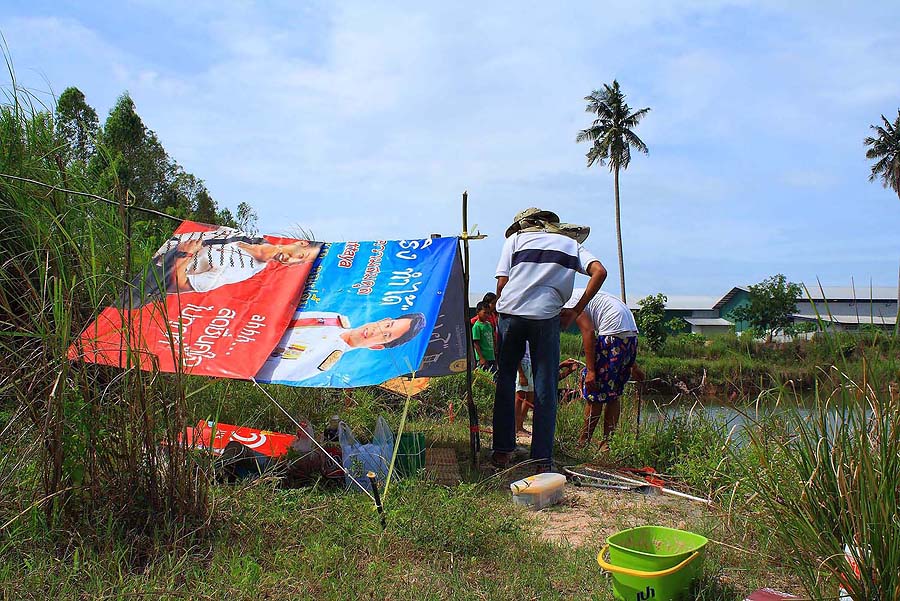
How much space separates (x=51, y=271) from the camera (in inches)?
119

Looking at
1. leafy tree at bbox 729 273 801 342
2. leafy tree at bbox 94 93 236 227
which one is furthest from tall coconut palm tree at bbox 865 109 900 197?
leafy tree at bbox 94 93 236 227

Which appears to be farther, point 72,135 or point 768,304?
point 768,304

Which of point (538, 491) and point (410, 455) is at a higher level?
point (410, 455)

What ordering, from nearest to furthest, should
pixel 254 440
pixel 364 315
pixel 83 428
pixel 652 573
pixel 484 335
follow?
pixel 652 573 < pixel 83 428 < pixel 254 440 < pixel 364 315 < pixel 484 335

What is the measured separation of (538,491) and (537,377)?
2.96 feet

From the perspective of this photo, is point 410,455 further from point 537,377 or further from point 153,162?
point 153,162

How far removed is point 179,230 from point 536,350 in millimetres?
2578

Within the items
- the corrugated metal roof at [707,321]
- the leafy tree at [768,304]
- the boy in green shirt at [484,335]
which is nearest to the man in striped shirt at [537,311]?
the boy in green shirt at [484,335]

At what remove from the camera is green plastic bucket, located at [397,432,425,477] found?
383cm

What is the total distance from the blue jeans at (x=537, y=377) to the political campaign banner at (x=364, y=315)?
1.84 ft

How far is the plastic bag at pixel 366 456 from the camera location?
354 centimetres

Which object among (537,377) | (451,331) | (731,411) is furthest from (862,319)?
(451,331)

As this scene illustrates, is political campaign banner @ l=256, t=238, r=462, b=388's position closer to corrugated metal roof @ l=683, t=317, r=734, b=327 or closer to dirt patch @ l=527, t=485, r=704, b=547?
dirt patch @ l=527, t=485, r=704, b=547

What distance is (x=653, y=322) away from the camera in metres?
30.0
